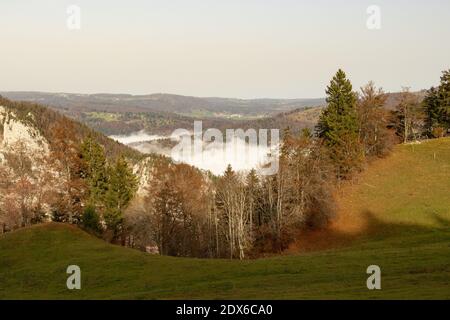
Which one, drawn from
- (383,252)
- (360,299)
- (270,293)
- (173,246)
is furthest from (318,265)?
(173,246)

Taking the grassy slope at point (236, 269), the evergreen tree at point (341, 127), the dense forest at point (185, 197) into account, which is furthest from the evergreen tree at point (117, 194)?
the evergreen tree at point (341, 127)

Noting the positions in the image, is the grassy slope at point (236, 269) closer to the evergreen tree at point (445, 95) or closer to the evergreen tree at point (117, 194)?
the evergreen tree at point (117, 194)

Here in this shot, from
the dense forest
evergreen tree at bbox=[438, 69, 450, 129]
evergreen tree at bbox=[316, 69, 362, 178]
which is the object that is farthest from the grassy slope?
evergreen tree at bbox=[438, 69, 450, 129]

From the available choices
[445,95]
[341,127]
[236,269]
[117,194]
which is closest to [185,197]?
[117,194]

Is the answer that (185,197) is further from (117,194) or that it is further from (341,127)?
(341,127)

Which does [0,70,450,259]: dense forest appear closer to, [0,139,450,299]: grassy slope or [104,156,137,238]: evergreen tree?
[104,156,137,238]: evergreen tree

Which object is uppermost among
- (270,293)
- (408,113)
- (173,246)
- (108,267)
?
(408,113)
